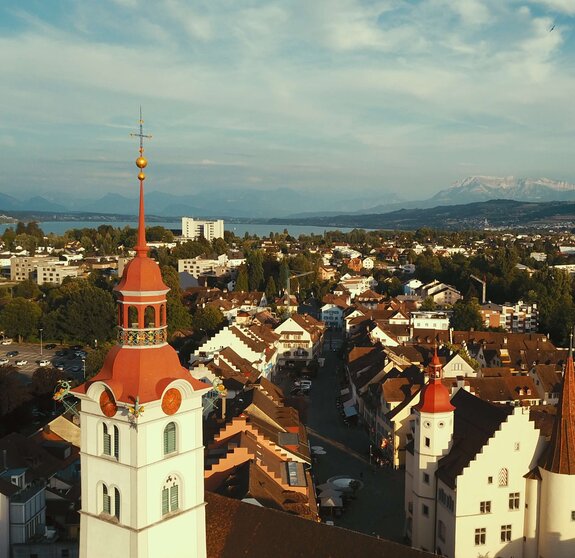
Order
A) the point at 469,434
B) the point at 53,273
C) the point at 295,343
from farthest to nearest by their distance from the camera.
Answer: the point at 53,273 < the point at 295,343 < the point at 469,434

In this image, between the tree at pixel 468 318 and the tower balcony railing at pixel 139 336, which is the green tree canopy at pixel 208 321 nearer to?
the tree at pixel 468 318

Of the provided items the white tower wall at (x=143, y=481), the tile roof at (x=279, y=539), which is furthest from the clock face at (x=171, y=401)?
the tile roof at (x=279, y=539)

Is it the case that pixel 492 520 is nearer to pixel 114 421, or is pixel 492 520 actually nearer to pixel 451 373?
pixel 114 421

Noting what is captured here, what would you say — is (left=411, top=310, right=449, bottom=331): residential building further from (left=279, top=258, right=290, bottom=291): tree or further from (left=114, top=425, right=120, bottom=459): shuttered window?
(left=114, top=425, right=120, bottom=459): shuttered window

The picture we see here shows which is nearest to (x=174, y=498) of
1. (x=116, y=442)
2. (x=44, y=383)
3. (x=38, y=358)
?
(x=116, y=442)

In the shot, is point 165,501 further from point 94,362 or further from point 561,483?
point 94,362

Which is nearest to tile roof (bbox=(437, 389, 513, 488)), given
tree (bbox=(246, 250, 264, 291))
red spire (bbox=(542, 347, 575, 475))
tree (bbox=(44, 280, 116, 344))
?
red spire (bbox=(542, 347, 575, 475))

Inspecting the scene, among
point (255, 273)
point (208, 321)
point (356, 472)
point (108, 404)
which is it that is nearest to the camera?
point (108, 404)
